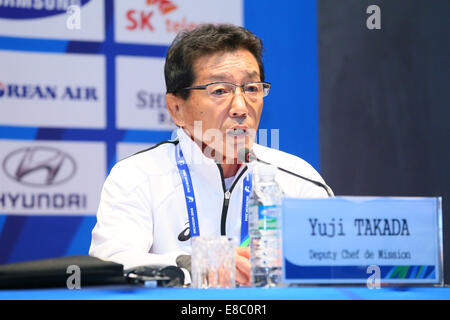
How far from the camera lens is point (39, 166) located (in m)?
2.96

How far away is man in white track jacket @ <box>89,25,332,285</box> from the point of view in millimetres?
1976

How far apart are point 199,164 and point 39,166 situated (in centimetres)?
118

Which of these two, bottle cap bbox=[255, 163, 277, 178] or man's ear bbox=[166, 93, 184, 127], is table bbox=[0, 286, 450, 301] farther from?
man's ear bbox=[166, 93, 184, 127]

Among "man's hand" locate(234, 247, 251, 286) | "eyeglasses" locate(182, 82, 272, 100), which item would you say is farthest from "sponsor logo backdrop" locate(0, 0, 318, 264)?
"man's hand" locate(234, 247, 251, 286)

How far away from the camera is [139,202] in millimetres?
1992

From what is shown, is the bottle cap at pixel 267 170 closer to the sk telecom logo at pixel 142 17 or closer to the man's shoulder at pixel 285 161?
the man's shoulder at pixel 285 161

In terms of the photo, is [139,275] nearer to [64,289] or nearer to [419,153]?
[64,289]

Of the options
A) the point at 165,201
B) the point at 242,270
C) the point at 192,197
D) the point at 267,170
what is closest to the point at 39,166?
the point at 165,201

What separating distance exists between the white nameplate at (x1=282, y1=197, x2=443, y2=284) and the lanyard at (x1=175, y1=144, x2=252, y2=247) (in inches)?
30.9

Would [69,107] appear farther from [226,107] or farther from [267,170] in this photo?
[267,170]

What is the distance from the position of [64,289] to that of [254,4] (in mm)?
2475

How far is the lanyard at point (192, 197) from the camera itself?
76.4 inches
